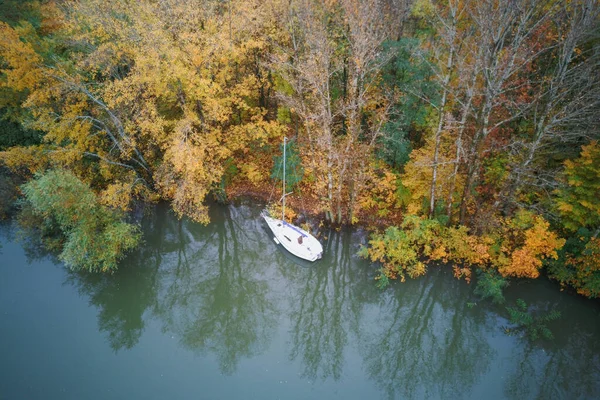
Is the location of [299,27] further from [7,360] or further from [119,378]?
[7,360]

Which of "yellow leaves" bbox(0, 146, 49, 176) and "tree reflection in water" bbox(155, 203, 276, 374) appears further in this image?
"yellow leaves" bbox(0, 146, 49, 176)

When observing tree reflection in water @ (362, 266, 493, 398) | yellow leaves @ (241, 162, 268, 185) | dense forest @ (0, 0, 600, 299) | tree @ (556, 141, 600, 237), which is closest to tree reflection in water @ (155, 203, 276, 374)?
yellow leaves @ (241, 162, 268, 185)

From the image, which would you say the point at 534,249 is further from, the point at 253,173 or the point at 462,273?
the point at 253,173

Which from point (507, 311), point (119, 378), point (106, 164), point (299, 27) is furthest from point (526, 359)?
point (106, 164)

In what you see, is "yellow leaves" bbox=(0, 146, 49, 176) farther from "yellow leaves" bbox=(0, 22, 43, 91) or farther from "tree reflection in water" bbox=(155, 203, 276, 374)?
"tree reflection in water" bbox=(155, 203, 276, 374)

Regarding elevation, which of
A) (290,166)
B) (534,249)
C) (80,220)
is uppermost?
(290,166)

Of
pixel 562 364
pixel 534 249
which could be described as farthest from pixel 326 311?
pixel 562 364
